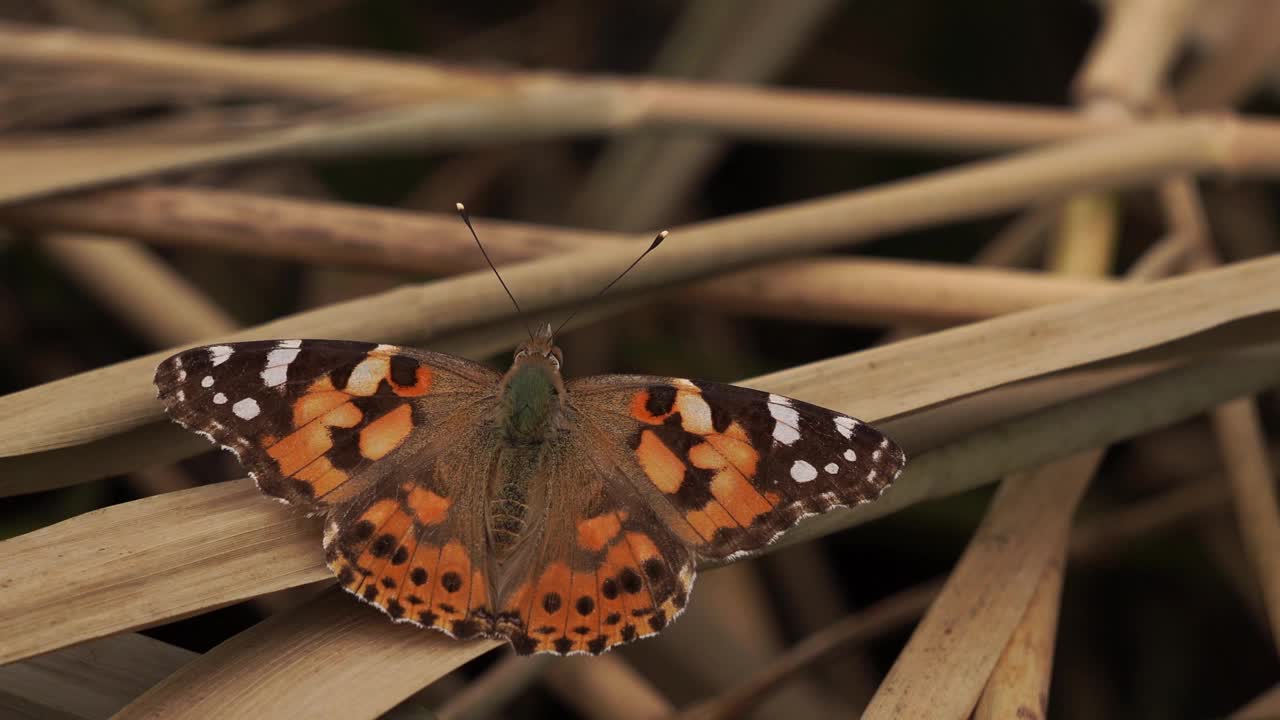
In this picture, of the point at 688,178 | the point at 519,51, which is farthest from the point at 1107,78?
the point at 519,51

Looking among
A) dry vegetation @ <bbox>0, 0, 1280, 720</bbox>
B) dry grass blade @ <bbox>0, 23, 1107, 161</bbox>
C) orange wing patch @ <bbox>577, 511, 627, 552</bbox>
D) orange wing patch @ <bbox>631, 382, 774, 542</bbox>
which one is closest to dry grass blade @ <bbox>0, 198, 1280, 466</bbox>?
dry vegetation @ <bbox>0, 0, 1280, 720</bbox>

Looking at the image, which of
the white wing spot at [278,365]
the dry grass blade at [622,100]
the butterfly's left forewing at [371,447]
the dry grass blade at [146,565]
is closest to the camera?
the dry grass blade at [146,565]

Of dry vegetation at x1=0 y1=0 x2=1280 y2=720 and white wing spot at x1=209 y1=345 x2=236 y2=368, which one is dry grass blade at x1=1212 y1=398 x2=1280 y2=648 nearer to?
dry vegetation at x1=0 y1=0 x2=1280 y2=720

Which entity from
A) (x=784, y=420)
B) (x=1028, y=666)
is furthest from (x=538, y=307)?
(x=1028, y=666)

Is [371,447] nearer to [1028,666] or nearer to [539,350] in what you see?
[539,350]

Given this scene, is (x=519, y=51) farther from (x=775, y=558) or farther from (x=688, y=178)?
(x=775, y=558)

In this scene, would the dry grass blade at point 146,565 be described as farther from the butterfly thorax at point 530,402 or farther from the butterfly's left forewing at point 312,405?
the butterfly thorax at point 530,402

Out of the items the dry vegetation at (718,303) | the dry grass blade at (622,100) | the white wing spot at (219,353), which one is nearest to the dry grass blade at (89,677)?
the dry vegetation at (718,303)
